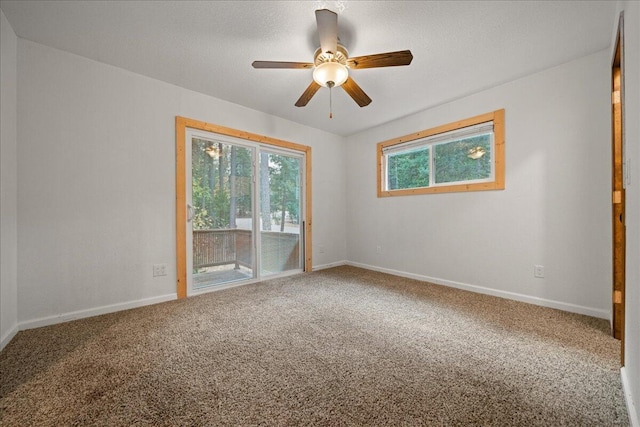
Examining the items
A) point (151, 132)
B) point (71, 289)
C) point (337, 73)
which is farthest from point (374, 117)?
point (71, 289)

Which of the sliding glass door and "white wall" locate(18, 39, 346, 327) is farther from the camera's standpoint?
the sliding glass door

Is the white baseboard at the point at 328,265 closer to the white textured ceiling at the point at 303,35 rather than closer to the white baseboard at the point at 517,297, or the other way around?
the white baseboard at the point at 517,297

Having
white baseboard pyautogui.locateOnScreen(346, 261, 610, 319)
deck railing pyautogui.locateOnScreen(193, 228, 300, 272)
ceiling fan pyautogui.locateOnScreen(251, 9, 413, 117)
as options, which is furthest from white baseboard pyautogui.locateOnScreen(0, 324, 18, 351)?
white baseboard pyautogui.locateOnScreen(346, 261, 610, 319)

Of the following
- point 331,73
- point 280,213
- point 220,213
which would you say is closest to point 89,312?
point 220,213

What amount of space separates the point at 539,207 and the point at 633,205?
1.67 m

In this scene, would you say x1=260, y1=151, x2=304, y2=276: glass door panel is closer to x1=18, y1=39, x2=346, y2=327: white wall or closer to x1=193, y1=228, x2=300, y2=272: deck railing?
x1=193, y1=228, x2=300, y2=272: deck railing

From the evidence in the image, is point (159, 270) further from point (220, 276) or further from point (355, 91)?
point (355, 91)

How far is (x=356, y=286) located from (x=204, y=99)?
3.08 m

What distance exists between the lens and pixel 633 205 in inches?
44.3

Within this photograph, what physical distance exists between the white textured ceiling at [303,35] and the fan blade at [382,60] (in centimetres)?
27

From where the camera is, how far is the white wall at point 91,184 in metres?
2.10

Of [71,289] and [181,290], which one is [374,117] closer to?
[181,290]

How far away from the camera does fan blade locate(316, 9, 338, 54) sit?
5.04ft

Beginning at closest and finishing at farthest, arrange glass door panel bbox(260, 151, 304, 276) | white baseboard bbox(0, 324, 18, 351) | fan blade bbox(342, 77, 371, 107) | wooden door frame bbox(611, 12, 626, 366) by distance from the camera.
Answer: white baseboard bbox(0, 324, 18, 351), wooden door frame bbox(611, 12, 626, 366), fan blade bbox(342, 77, 371, 107), glass door panel bbox(260, 151, 304, 276)
